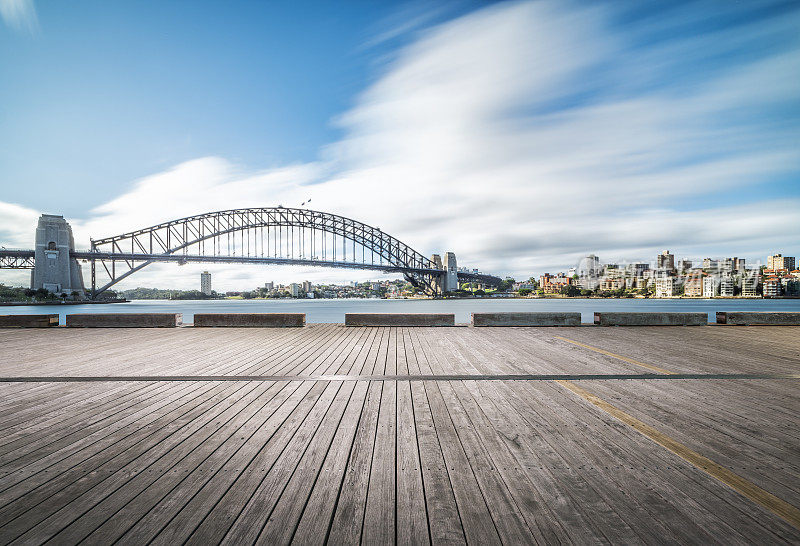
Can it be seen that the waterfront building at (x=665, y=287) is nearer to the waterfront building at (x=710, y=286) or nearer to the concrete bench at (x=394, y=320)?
the waterfront building at (x=710, y=286)

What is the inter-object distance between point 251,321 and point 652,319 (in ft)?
40.7

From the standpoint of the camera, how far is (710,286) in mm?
122688

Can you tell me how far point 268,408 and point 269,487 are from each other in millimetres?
1604

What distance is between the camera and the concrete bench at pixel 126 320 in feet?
38.8

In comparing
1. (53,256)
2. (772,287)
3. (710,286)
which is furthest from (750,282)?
(53,256)

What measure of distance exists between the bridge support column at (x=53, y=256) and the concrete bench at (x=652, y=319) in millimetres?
81897

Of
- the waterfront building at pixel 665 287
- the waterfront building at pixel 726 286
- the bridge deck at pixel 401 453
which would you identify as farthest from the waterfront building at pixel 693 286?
the bridge deck at pixel 401 453

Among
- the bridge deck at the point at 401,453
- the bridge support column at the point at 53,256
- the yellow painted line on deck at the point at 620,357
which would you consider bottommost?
the yellow painted line on deck at the point at 620,357

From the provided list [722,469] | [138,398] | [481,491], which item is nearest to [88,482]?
[138,398]

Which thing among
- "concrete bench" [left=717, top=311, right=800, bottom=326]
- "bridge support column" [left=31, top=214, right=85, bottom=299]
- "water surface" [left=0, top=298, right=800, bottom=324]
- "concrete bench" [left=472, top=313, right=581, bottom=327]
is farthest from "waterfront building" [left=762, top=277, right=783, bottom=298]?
"bridge support column" [left=31, top=214, right=85, bottom=299]

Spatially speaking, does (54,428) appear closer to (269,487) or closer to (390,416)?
(269,487)

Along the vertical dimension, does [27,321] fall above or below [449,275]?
below

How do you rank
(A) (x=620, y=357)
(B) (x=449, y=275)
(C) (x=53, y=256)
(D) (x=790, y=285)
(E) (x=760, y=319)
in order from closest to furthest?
(A) (x=620, y=357) < (E) (x=760, y=319) < (C) (x=53, y=256) < (B) (x=449, y=275) < (D) (x=790, y=285)

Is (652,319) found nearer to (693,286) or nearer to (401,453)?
(401,453)
